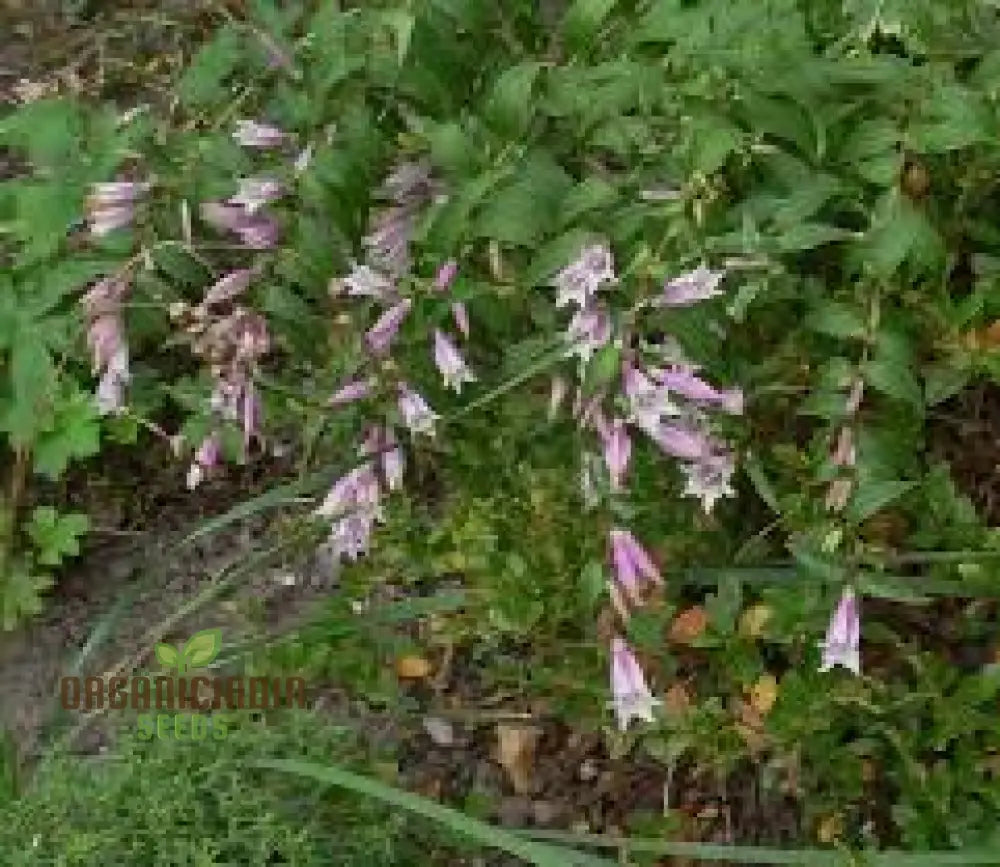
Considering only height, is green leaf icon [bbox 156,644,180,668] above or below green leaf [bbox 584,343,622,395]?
below

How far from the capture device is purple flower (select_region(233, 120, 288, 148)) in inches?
125

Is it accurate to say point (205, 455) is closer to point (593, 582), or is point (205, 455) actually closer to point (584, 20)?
point (593, 582)

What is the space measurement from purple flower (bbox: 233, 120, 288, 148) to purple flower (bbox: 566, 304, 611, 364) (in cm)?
77

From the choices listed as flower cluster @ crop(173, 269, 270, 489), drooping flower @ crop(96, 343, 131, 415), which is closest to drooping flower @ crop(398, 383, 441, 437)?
flower cluster @ crop(173, 269, 270, 489)

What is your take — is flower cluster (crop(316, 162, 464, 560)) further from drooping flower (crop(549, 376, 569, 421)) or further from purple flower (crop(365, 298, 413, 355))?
drooping flower (crop(549, 376, 569, 421))

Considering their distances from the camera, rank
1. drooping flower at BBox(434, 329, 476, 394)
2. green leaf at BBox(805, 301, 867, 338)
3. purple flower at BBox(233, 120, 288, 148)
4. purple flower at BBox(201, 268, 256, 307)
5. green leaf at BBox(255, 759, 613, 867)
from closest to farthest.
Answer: green leaf at BBox(255, 759, 613, 867) → green leaf at BBox(805, 301, 867, 338) → drooping flower at BBox(434, 329, 476, 394) → purple flower at BBox(201, 268, 256, 307) → purple flower at BBox(233, 120, 288, 148)

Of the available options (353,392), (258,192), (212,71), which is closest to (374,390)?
(353,392)

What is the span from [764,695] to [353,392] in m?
0.75

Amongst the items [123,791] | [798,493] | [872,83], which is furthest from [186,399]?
[872,83]

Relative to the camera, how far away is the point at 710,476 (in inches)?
112

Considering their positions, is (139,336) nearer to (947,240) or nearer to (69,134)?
(69,134)

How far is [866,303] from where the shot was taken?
285 cm

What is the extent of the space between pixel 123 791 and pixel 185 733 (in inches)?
4.7

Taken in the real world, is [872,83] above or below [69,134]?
below
